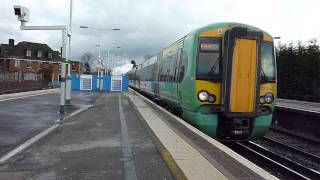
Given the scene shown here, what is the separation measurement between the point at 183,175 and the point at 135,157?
1906 mm

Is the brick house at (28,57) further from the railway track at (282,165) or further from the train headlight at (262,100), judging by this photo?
the train headlight at (262,100)

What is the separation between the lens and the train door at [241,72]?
525 inches

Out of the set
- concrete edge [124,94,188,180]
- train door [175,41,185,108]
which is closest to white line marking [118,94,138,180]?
concrete edge [124,94,188,180]

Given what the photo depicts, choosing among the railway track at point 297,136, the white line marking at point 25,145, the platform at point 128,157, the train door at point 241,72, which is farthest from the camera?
the railway track at point 297,136

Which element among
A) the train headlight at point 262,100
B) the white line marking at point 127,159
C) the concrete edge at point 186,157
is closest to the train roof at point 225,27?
the train headlight at point 262,100

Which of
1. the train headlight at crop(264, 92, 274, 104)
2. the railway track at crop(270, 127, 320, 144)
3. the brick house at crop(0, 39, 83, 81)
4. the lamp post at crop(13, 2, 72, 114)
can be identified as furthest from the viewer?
the brick house at crop(0, 39, 83, 81)

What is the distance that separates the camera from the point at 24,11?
64.1 ft

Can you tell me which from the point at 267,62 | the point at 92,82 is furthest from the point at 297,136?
the point at 92,82

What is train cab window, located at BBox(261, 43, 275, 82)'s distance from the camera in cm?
1395

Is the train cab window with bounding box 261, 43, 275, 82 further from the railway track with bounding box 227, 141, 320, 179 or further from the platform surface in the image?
the platform surface

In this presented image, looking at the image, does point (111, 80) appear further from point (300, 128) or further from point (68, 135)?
point (68, 135)

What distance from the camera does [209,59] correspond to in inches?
548

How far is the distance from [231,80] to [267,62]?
1.45 m

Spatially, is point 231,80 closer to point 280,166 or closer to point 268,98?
point 268,98
